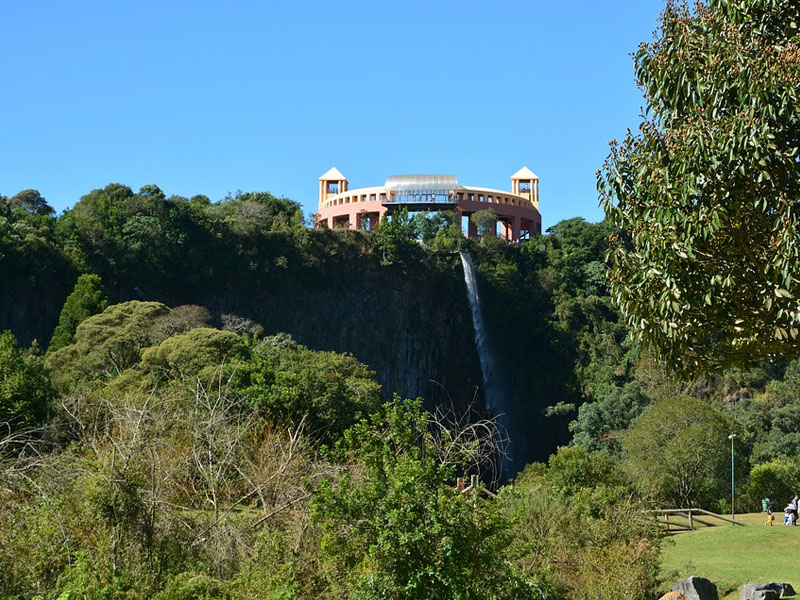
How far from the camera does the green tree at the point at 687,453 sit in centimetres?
3406

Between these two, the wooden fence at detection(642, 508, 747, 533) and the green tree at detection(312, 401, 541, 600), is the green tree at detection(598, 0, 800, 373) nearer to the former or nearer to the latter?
the green tree at detection(312, 401, 541, 600)

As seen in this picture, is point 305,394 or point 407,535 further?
point 305,394

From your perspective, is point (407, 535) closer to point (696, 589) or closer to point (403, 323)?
point (696, 589)

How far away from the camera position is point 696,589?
13586mm

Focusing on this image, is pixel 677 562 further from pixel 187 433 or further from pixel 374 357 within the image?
pixel 374 357

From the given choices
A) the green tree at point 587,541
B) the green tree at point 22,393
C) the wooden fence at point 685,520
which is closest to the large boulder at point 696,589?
the green tree at point 587,541

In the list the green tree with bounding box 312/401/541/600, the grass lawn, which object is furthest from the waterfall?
the green tree with bounding box 312/401/541/600

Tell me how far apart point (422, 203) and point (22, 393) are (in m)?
44.8

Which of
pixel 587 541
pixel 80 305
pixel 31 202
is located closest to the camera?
pixel 587 541

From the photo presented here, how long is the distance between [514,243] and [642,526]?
46800 millimetres

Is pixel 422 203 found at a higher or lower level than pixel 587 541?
higher

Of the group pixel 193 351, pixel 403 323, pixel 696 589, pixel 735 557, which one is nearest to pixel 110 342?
pixel 193 351

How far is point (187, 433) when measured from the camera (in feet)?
46.8

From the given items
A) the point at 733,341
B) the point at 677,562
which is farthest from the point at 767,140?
the point at 677,562
